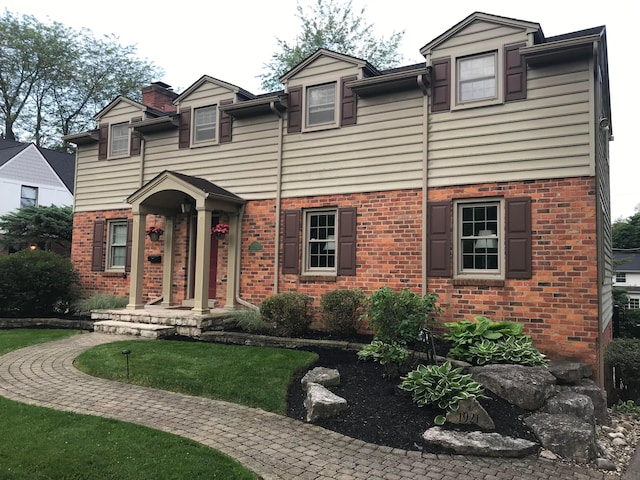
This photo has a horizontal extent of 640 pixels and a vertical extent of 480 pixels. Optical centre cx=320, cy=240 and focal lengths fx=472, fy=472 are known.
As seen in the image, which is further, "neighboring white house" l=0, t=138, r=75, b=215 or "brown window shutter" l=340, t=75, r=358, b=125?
"neighboring white house" l=0, t=138, r=75, b=215

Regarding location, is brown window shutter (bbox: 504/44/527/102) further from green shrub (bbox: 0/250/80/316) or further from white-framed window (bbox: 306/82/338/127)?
green shrub (bbox: 0/250/80/316)

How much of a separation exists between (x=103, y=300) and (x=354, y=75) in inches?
323

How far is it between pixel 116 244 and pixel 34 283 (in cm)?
216

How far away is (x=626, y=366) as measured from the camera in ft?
29.5

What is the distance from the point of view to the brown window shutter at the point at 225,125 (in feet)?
37.1

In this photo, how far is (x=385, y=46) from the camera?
25.6 metres

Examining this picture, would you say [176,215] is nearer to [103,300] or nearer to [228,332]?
[103,300]

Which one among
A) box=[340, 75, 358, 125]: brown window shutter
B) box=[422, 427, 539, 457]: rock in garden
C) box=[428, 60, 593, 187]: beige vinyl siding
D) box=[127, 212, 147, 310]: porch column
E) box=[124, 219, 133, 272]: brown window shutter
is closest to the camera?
box=[422, 427, 539, 457]: rock in garden

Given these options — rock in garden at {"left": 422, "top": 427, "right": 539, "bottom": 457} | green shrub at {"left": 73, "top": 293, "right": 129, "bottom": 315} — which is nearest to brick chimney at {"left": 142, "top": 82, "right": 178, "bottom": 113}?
green shrub at {"left": 73, "top": 293, "right": 129, "bottom": 315}

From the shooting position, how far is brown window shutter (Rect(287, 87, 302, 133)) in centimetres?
1045

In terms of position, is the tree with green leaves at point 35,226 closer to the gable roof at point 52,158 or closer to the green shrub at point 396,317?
the gable roof at point 52,158

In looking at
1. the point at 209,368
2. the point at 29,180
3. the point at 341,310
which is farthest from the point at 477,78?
the point at 29,180

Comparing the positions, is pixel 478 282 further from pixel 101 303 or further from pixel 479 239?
pixel 101 303

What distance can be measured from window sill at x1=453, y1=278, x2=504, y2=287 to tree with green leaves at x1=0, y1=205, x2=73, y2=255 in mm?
15203
